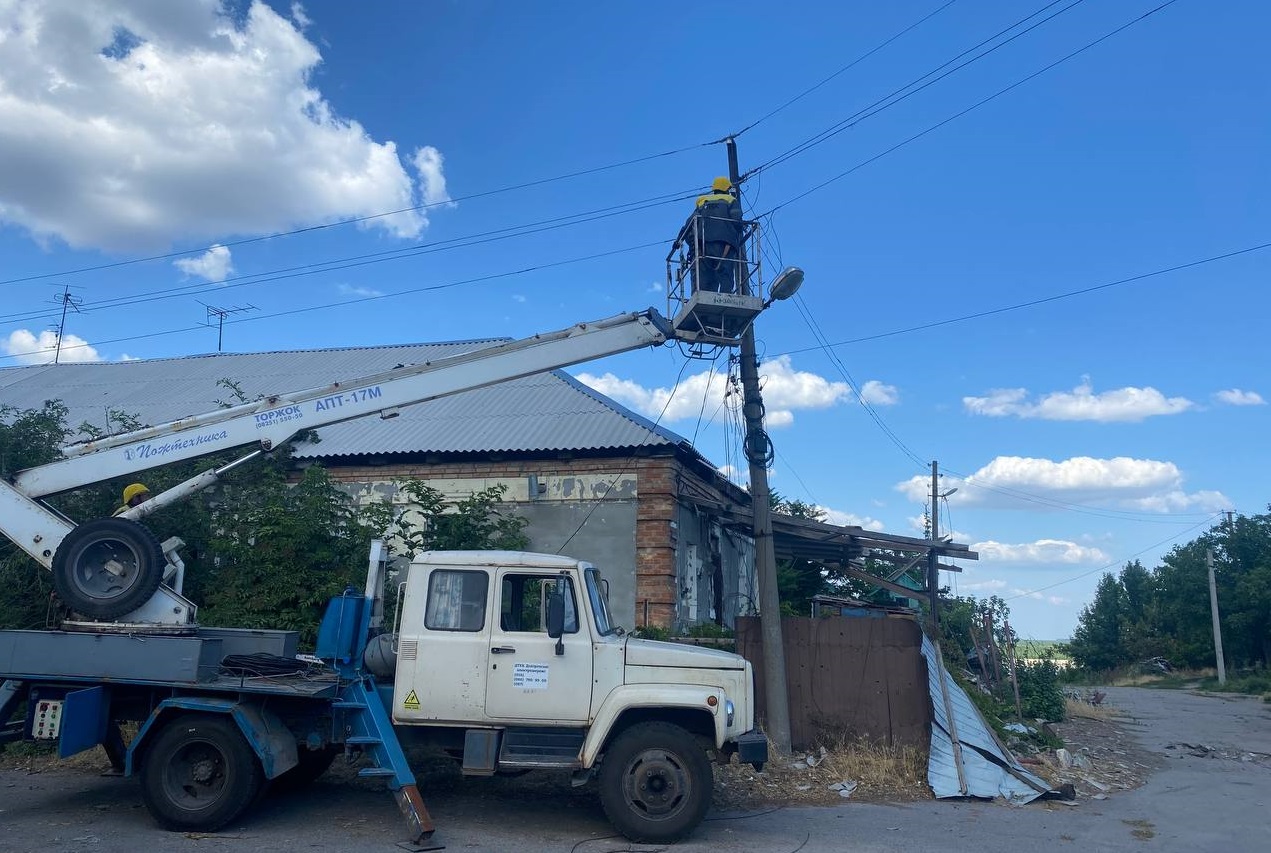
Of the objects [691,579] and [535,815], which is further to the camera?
[691,579]

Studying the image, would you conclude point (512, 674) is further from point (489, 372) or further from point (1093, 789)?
point (1093, 789)

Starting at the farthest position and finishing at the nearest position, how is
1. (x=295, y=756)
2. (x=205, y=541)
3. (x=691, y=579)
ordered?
(x=691, y=579) < (x=205, y=541) < (x=295, y=756)

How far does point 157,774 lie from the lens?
730cm

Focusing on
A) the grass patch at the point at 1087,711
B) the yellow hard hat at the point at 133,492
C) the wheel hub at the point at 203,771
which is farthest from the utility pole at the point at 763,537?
the grass patch at the point at 1087,711

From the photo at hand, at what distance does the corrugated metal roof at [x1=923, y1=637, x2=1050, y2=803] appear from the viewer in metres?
9.21

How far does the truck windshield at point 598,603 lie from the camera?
758cm

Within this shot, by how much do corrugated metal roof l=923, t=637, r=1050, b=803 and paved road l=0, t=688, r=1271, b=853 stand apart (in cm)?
25

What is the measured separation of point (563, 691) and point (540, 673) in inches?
9.3

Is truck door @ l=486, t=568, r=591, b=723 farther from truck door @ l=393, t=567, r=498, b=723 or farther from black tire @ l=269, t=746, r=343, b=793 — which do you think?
black tire @ l=269, t=746, r=343, b=793

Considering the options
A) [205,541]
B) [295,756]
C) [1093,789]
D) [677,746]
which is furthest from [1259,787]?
[205,541]

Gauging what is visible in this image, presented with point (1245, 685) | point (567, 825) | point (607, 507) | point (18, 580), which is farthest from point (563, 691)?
point (1245, 685)

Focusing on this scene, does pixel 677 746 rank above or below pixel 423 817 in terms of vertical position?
above

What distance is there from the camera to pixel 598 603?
A: 25.3 feet

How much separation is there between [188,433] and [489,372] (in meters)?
3.21
